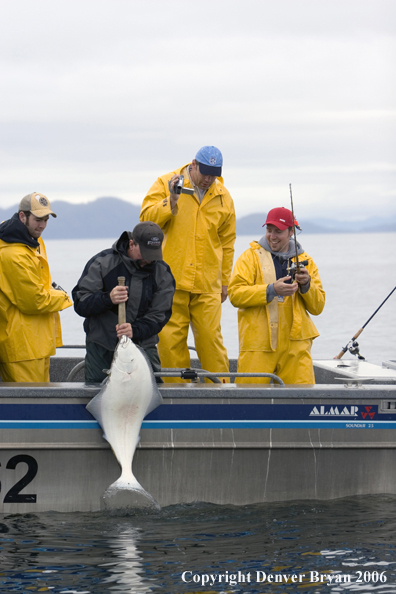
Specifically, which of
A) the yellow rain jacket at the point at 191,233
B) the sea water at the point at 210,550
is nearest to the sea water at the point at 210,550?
the sea water at the point at 210,550

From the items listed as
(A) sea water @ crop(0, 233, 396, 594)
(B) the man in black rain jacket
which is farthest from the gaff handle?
(A) sea water @ crop(0, 233, 396, 594)

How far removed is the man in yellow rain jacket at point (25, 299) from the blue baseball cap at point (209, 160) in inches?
44.8

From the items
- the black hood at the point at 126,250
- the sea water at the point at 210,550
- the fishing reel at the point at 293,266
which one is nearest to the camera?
the sea water at the point at 210,550

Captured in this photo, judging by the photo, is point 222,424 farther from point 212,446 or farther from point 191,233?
point 191,233

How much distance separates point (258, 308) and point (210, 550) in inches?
63.7

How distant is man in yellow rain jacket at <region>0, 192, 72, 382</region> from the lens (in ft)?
17.1

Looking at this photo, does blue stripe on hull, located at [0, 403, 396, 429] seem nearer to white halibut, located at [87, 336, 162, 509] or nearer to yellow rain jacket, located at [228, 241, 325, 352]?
white halibut, located at [87, 336, 162, 509]

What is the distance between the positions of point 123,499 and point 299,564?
105 cm

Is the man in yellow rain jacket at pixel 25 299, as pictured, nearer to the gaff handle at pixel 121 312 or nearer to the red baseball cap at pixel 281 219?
the gaff handle at pixel 121 312

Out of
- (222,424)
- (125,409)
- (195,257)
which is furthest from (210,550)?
(195,257)

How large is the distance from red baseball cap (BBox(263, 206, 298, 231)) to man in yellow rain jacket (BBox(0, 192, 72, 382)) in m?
1.41

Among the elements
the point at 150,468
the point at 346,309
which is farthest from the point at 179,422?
the point at 346,309

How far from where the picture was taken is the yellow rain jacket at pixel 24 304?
17.1 ft

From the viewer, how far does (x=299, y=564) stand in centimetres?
468
